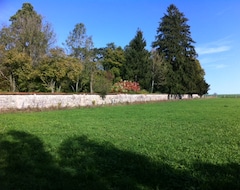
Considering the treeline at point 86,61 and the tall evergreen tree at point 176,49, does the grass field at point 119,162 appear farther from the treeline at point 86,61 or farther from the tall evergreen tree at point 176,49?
the tall evergreen tree at point 176,49

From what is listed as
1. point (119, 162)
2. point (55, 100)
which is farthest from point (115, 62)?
point (119, 162)

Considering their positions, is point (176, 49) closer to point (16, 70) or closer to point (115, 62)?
point (115, 62)

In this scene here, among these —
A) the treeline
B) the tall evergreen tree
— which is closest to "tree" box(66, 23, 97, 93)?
the treeline

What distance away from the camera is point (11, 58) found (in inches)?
1388

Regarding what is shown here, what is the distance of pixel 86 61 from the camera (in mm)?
48500

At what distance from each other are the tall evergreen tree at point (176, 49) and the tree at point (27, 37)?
30.2m

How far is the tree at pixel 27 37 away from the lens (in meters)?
38.1

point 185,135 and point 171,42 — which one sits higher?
point 171,42

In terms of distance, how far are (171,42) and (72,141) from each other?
2258 inches

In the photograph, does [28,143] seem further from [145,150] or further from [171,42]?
[171,42]

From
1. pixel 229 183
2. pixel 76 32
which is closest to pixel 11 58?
pixel 76 32

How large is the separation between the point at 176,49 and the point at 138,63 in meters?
10.4

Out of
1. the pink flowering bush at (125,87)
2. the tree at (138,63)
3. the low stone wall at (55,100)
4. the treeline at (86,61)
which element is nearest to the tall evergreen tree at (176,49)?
the treeline at (86,61)

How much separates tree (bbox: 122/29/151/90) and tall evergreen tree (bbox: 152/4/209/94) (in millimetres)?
5052
